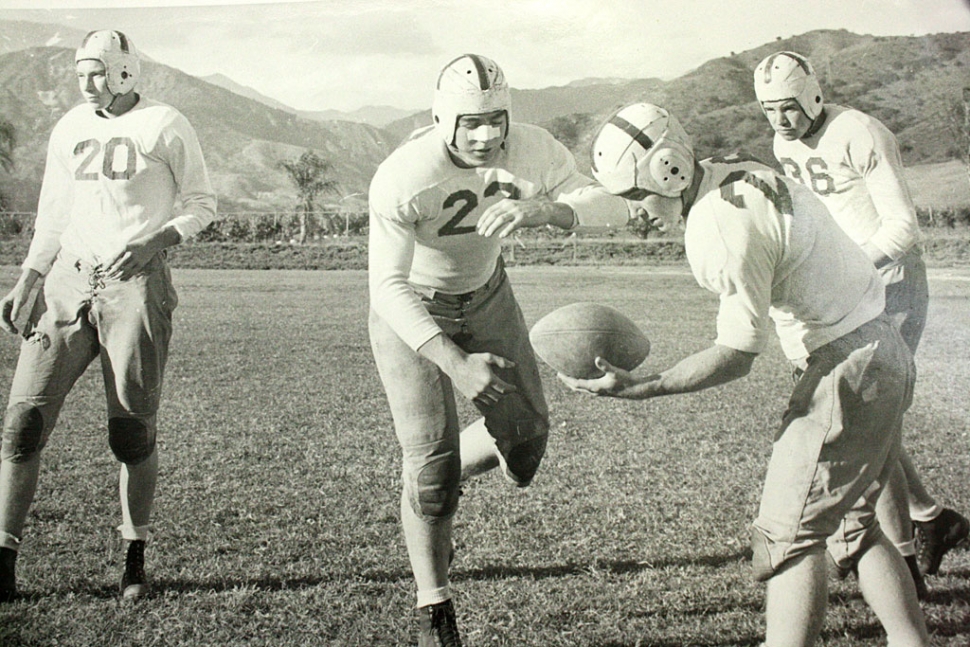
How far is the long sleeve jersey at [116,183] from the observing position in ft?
9.20

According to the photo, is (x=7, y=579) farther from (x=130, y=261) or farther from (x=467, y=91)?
(x=467, y=91)

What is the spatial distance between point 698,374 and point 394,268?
88cm

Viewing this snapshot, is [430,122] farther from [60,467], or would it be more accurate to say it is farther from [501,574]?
[60,467]

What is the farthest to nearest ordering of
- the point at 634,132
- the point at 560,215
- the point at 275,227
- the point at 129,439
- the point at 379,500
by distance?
the point at 275,227 < the point at 379,500 < the point at 129,439 < the point at 560,215 < the point at 634,132

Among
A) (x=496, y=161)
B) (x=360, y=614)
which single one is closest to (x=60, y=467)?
(x=360, y=614)

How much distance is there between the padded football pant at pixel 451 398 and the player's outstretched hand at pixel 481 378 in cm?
24

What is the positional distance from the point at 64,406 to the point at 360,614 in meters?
1.39

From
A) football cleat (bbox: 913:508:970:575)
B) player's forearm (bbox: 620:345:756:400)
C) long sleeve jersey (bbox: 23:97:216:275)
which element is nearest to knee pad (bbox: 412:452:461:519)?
player's forearm (bbox: 620:345:756:400)

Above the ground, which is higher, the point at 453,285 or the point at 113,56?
the point at 113,56

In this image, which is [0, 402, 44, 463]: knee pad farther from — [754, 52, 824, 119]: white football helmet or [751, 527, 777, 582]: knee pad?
[754, 52, 824, 119]: white football helmet

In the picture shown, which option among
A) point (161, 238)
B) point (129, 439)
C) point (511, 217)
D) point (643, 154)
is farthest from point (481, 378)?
point (129, 439)

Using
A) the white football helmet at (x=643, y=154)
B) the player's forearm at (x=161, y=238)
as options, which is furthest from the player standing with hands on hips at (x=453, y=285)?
the player's forearm at (x=161, y=238)

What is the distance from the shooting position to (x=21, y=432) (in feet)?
9.46

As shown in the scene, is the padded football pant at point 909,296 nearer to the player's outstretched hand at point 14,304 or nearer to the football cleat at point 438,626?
the football cleat at point 438,626
